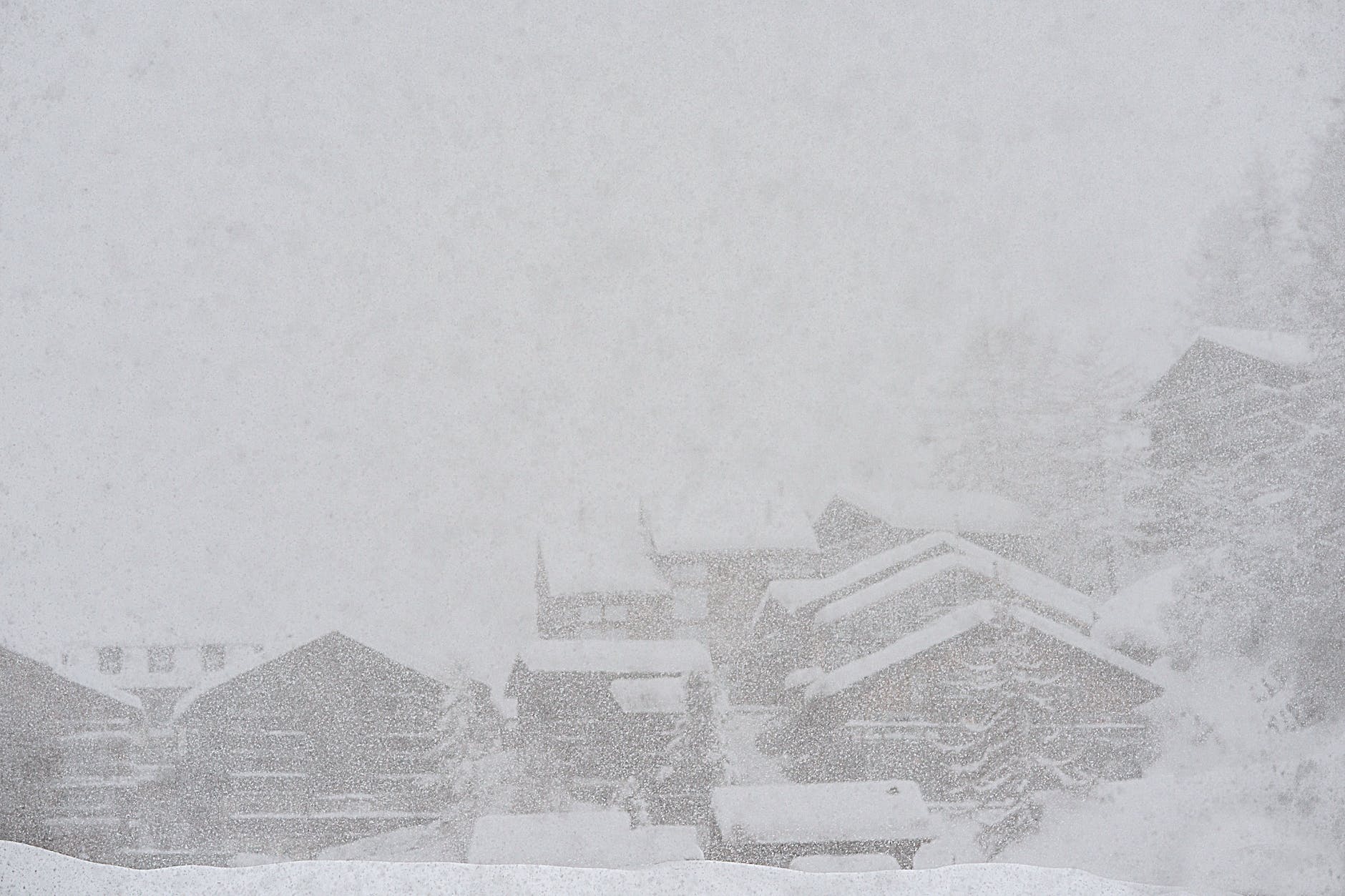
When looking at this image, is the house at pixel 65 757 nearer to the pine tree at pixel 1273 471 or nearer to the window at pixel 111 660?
the window at pixel 111 660

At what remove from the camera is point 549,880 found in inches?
93.6

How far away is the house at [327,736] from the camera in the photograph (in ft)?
7.42

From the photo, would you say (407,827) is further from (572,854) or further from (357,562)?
(357,562)

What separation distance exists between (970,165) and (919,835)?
5.18 feet

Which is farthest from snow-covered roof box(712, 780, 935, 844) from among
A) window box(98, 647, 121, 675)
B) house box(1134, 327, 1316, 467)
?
window box(98, 647, 121, 675)

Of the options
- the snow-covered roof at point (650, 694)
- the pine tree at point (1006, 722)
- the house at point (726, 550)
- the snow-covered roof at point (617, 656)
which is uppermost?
the house at point (726, 550)

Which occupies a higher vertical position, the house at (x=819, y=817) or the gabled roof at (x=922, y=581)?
the gabled roof at (x=922, y=581)

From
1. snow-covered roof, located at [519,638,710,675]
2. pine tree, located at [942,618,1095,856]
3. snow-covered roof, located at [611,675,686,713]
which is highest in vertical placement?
snow-covered roof, located at [519,638,710,675]

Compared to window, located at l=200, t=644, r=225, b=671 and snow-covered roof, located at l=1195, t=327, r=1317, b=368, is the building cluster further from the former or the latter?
snow-covered roof, located at l=1195, t=327, r=1317, b=368

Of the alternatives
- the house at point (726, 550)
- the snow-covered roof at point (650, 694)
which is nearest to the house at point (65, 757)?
the snow-covered roof at point (650, 694)

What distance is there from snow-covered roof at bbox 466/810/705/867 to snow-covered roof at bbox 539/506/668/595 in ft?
1.75

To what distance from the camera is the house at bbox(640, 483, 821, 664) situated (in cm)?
224

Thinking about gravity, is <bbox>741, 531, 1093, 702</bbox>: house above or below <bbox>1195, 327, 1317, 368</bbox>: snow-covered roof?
below

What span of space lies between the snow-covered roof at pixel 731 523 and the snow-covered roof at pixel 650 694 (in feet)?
0.97
